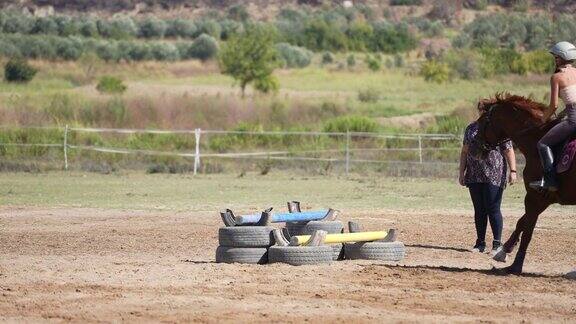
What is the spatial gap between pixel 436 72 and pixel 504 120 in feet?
160

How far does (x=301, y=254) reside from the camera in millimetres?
12594

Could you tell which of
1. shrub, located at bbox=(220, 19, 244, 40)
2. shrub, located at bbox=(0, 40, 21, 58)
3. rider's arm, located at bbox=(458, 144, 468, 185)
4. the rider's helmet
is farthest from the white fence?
shrub, located at bbox=(220, 19, 244, 40)

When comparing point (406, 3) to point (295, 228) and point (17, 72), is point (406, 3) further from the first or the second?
point (295, 228)

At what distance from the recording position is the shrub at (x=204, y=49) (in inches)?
2911

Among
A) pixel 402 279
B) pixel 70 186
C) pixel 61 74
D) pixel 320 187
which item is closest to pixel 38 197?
pixel 70 186

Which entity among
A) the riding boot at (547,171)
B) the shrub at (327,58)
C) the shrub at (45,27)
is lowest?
the shrub at (327,58)

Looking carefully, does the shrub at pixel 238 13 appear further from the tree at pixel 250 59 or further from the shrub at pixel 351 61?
the tree at pixel 250 59

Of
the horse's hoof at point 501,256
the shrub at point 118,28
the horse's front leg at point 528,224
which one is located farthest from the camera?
the shrub at point 118,28

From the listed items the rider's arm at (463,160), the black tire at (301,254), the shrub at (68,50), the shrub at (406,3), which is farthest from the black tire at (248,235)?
the shrub at (406,3)

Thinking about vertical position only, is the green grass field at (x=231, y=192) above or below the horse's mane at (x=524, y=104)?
below

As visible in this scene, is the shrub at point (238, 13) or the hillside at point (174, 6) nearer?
the shrub at point (238, 13)

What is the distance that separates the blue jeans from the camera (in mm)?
14875

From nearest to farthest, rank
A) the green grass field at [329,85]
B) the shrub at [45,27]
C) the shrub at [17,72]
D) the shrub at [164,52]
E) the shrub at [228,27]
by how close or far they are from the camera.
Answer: the green grass field at [329,85]
the shrub at [17,72]
the shrub at [164,52]
the shrub at [45,27]
the shrub at [228,27]

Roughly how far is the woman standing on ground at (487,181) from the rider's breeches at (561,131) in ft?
9.10
